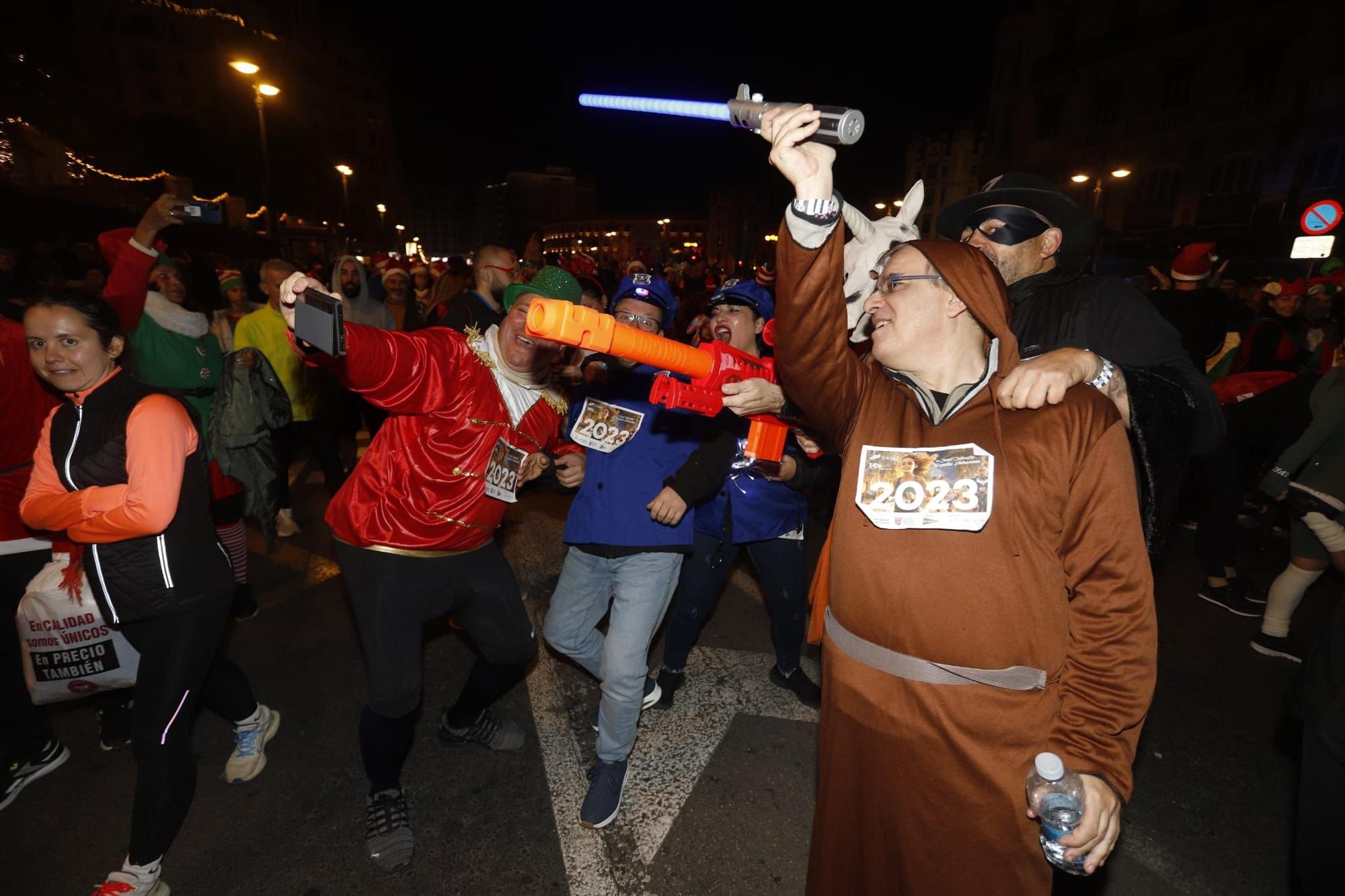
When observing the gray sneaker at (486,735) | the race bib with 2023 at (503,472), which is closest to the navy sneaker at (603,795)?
the gray sneaker at (486,735)

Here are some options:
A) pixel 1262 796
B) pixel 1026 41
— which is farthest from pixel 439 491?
pixel 1026 41

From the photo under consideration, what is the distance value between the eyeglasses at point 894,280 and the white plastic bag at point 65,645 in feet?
10.7

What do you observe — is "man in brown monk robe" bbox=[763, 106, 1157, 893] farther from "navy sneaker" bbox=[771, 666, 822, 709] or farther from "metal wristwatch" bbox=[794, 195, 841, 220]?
"navy sneaker" bbox=[771, 666, 822, 709]

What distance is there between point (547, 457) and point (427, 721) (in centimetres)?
195

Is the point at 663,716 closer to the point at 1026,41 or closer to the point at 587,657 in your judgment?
the point at 587,657

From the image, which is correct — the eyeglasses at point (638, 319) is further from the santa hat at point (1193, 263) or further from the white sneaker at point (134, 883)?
the santa hat at point (1193, 263)

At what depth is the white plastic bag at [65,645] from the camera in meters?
2.70

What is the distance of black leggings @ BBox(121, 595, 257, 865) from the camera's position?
257 centimetres

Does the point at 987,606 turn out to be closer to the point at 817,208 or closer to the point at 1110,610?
the point at 1110,610

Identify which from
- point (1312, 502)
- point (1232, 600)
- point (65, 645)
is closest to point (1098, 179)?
point (1232, 600)

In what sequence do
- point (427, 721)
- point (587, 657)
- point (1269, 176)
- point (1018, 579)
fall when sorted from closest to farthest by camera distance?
1. point (1018, 579)
2. point (587, 657)
3. point (427, 721)
4. point (1269, 176)

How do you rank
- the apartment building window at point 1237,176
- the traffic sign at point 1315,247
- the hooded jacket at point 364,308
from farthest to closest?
1. the apartment building window at point 1237,176
2. the traffic sign at point 1315,247
3. the hooded jacket at point 364,308

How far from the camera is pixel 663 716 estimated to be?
12.9 ft

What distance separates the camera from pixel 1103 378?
172 cm
